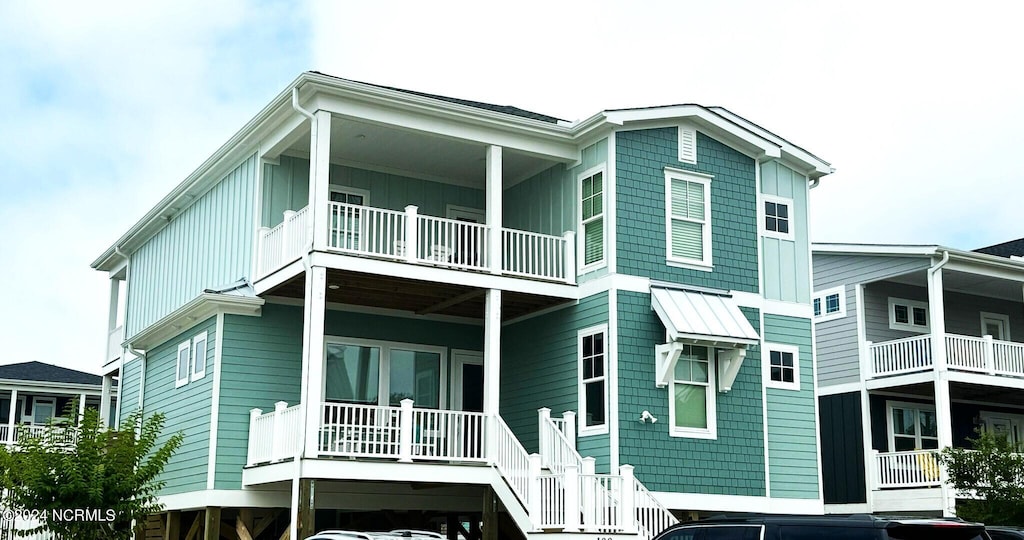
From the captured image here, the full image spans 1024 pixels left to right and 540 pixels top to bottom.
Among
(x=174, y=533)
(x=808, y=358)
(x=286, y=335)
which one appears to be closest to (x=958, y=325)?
(x=808, y=358)

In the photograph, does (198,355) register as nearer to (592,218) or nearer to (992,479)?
(592,218)

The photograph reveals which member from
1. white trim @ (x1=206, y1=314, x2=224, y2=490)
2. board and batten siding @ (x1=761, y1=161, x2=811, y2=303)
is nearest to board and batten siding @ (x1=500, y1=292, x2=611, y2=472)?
board and batten siding @ (x1=761, y1=161, x2=811, y2=303)

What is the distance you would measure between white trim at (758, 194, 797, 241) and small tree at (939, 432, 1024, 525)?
5541 mm

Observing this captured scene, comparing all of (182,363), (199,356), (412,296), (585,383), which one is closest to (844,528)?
(585,383)

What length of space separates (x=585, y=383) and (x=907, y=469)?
10.5m

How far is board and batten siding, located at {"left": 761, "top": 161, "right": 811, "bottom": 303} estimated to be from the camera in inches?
981

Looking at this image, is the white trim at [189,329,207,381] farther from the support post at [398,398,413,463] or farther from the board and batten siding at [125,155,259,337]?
the support post at [398,398,413,463]

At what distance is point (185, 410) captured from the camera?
24547 millimetres

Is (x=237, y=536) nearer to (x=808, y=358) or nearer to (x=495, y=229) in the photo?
(x=495, y=229)

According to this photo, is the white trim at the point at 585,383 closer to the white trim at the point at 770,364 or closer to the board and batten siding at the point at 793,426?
the white trim at the point at 770,364

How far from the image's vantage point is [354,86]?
818 inches

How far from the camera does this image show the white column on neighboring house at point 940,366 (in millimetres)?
27859

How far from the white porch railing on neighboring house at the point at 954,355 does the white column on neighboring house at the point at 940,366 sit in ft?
0.71

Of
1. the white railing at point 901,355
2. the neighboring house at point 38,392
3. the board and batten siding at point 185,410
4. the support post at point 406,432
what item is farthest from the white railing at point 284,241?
the neighboring house at point 38,392
